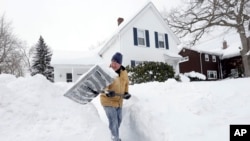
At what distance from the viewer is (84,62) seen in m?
23.0

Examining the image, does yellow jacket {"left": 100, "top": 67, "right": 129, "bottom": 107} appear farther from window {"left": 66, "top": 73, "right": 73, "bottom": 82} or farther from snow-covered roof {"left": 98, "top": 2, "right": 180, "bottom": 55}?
window {"left": 66, "top": 73, "right": 73, "bottom": 82}

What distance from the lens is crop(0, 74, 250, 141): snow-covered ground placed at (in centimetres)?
483

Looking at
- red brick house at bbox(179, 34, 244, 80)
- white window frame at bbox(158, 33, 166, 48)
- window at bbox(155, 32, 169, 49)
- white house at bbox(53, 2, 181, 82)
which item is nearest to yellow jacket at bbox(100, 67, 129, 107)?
white house at bbox(53, 2, 181, 82)

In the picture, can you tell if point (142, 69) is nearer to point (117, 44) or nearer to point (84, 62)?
point (117, 44)

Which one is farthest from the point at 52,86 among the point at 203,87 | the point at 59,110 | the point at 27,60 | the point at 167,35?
the point at 27,60

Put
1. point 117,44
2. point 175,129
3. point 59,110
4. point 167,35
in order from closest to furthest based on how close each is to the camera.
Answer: point 175,129
point 59,110
point 117,44
point 167,35

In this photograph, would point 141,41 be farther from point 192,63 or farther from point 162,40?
point 192,63

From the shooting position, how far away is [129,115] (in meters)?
6.45

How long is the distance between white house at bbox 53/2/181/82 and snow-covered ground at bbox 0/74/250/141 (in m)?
15.1

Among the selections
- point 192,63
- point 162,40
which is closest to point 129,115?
point 162,40

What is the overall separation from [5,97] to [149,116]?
285 centimetres

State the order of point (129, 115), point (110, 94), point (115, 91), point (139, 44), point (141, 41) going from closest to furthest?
1. point (110, 94)
2. point (115, 91)
3. point (129, 115)
4. point (139, 44)
5. point (141, 41)

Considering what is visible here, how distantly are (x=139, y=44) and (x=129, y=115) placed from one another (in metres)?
16.4

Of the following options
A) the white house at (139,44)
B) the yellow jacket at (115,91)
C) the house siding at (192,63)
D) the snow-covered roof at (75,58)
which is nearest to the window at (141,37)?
the white house at (139,44)
